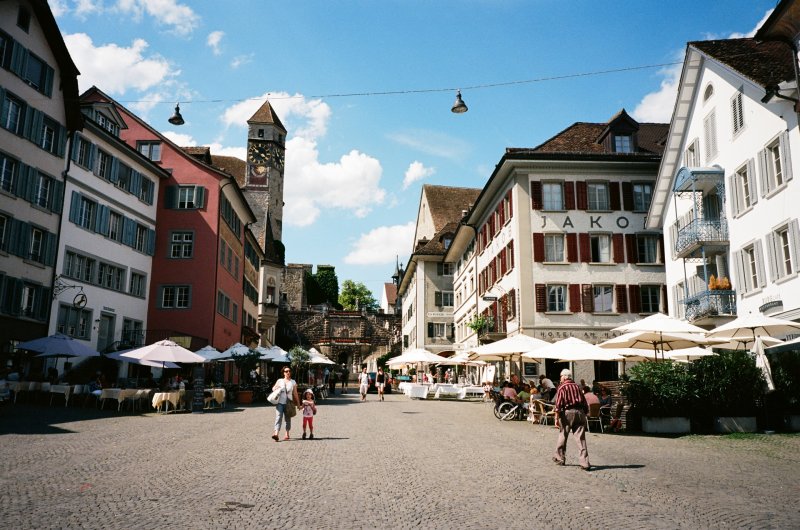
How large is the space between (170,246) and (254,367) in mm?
9479

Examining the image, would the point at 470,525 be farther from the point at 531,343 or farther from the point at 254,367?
the point at 254,367

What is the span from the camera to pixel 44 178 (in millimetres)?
28891

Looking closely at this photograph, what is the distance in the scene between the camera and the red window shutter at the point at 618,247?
119 ft

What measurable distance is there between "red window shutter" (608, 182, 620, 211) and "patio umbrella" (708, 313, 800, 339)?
718 inches

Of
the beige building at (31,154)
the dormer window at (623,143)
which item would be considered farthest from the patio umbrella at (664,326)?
the beige building at (31,154)

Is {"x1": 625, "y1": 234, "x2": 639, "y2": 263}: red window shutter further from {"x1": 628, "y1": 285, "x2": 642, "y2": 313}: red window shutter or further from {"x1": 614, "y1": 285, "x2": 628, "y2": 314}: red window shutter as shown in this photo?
{"x1": 614, "y1": 285, "x2": 628, "y2": 314}: red window shutter

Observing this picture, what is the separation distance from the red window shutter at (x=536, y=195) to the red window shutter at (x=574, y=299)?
449 centimetres

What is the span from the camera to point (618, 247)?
36.5 metres

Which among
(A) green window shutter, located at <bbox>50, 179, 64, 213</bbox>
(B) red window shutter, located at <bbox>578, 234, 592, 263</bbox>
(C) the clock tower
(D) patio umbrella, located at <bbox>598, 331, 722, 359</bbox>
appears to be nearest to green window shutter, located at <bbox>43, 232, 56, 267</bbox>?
(A) green window shutter, located at <bbox>50, 179, 64, 213</bbox>

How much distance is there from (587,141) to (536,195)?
503 centimetres

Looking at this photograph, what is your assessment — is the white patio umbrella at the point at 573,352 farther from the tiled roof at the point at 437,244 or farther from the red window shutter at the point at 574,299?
the tiled roof at the point at 437,244

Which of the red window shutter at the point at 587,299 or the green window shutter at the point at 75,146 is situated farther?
the red window shutter at the point at 587,299

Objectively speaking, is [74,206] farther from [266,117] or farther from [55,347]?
[266,117]

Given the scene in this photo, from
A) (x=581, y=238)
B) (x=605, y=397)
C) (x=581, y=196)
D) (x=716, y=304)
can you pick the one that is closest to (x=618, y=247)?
(x=581, y=238)
